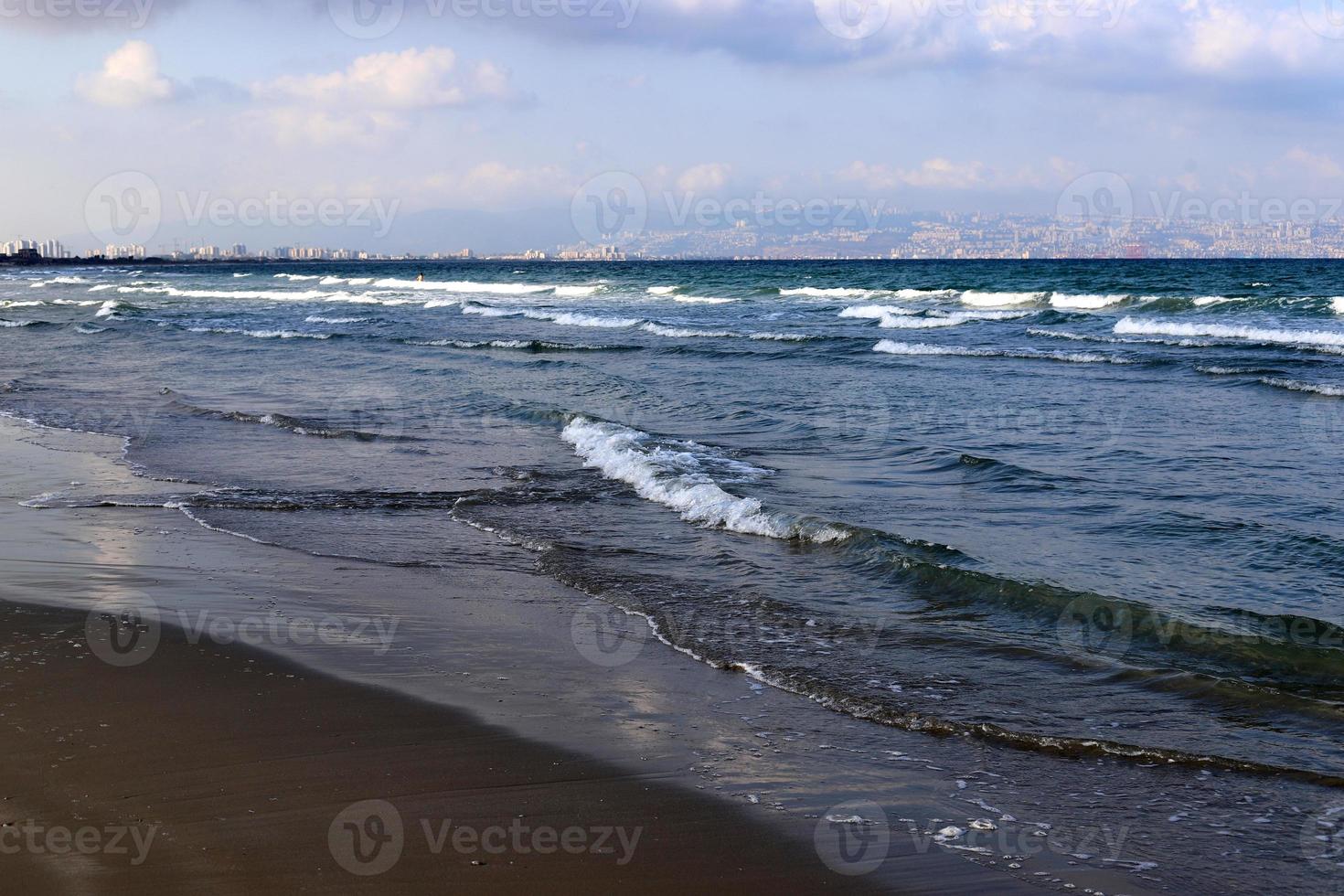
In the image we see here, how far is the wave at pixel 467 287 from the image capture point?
2657 inches

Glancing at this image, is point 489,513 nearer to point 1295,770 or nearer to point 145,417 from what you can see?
point 1295,770

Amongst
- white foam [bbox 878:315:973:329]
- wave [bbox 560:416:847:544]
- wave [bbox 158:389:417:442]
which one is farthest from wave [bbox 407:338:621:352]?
wave [bbox 560:416:847:544]

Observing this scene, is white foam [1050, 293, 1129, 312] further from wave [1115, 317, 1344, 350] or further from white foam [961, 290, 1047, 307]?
wave [1115, 317, 1344, 350]

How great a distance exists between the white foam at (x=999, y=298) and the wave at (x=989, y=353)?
57.2 feet

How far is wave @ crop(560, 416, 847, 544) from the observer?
8953 millimetres

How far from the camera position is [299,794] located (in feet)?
13.6

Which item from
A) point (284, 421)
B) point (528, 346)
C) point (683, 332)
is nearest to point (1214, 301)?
point (683, 332)

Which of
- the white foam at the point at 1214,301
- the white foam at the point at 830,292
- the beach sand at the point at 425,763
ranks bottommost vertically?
the beach sand at the point at 425,763

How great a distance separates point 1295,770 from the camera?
4617 mm

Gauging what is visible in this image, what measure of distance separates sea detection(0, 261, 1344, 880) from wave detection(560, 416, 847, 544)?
4 cm

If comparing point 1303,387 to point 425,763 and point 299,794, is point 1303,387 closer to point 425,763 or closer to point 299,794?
point 425,763

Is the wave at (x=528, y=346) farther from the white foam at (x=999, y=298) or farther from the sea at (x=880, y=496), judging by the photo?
the white foam at (x=999, y=298)

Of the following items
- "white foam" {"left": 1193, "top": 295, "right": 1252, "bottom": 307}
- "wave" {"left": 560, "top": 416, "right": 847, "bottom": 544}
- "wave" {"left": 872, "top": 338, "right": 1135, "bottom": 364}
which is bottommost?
"wave" {"left": 560, "top": 416, "right": 847, "bottom": 544}

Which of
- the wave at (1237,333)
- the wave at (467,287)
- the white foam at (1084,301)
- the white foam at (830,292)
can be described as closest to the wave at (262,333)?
the wave at (1237,333)
